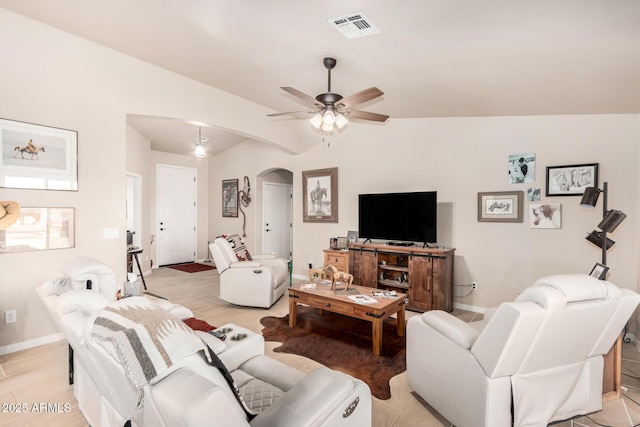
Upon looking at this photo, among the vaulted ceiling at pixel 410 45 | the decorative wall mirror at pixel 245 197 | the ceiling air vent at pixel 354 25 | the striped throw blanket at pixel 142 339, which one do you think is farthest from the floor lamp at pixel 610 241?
the decorative wall mirror at pixel 245 197

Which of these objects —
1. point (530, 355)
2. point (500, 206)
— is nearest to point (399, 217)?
point (500, 206)

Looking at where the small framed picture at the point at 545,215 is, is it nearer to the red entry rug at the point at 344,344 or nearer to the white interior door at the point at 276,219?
the red entry rug at the point at 344,344

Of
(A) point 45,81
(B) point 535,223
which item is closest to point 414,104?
(B) point 535,223

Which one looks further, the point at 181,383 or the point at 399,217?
the point at 399,217

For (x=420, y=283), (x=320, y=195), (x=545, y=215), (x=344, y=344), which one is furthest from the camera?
(x=320, y=195)

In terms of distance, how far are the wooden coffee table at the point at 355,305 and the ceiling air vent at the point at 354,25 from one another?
2.33 m

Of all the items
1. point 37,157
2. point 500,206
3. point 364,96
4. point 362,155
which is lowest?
point 500,206

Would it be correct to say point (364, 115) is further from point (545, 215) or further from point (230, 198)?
point (230, 198)

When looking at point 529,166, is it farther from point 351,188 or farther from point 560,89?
point 351,188

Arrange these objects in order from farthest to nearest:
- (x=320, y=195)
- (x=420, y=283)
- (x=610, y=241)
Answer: (x=320, y=195), (x=420, y=283), (x=610, y=241)

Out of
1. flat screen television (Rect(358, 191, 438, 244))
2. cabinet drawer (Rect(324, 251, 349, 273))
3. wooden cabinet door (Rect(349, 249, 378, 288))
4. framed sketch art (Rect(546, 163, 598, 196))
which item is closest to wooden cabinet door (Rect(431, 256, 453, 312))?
flat screen television (Rect(358, 191, 438, 244))

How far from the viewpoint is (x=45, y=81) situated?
3.01m

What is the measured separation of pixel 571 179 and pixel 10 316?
5.91 metres

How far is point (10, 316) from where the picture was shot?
289 centimetres
